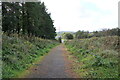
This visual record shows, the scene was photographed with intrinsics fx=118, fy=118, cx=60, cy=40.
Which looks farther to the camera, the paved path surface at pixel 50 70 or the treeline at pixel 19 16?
the treeline at pixel 19 16

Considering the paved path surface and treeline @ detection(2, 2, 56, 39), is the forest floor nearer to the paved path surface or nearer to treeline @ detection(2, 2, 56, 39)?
the paved path surface

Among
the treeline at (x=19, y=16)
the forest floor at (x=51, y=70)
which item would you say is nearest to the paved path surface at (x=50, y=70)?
the forest floor at (x=51, y=70)

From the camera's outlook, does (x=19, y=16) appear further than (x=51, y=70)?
Yes

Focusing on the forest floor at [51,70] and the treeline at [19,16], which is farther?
the treeline at [19,16]

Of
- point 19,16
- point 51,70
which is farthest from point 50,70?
point 19,16

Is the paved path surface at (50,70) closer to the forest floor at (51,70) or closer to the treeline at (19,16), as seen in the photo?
the forest floor at (51,70)

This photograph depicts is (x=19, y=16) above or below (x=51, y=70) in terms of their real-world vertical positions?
above

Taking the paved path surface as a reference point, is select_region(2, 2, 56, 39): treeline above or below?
above

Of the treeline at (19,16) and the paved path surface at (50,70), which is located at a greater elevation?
the treeline at (19,16)

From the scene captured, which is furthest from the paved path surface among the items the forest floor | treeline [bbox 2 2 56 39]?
treeline [bbox 2 2 56 39]

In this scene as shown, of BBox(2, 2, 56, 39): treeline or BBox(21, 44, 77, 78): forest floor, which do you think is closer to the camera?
BBox(21, 44, 77, 78): forest floor

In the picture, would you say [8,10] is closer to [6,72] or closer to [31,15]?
[31,15]

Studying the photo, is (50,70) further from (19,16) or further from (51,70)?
(19,16)

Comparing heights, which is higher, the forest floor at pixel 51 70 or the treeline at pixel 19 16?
A: the treeline at pixel 19 16
